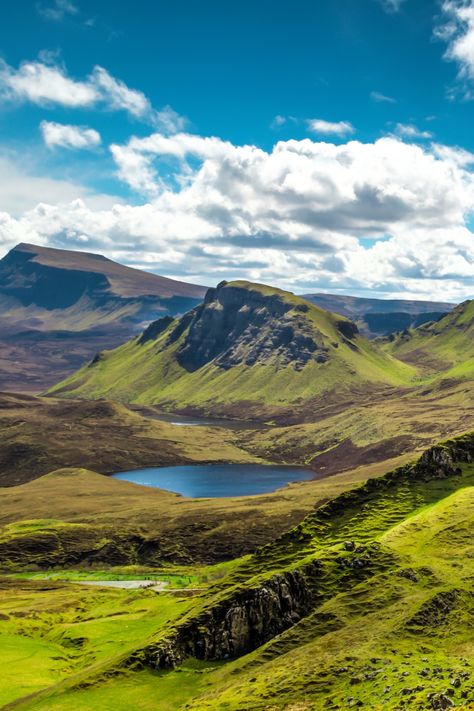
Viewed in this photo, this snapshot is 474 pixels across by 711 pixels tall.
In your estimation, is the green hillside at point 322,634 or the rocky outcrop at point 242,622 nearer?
the green hillside at point 322,634

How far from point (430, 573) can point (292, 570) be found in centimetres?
1841

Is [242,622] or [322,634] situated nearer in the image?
[322,634]

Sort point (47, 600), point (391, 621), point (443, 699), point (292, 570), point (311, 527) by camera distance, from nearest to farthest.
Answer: point (443, 699) → point (391, 621) → point (292, 570) → point (311, 527) → point (47, 600)

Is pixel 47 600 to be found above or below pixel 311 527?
below

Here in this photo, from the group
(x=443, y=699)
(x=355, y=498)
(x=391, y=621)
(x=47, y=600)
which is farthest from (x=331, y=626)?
(x=47, y=600)

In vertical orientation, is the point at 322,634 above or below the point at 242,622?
above

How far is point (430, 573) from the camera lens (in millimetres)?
86000

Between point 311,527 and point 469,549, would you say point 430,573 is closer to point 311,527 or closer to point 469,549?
point 469,549

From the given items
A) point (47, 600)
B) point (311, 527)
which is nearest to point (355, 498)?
point (311, 527)

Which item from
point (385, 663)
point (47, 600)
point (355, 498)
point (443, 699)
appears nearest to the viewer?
point (443, 699)

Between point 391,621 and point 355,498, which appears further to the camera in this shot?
point 355,498

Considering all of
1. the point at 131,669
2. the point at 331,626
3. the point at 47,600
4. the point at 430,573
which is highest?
the point at 430,573

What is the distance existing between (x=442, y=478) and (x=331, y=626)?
5467cm

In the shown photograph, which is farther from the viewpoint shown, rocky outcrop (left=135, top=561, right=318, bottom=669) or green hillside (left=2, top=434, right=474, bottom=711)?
rocky outcrop (left=135, top=561, right=318, bottom=669)
